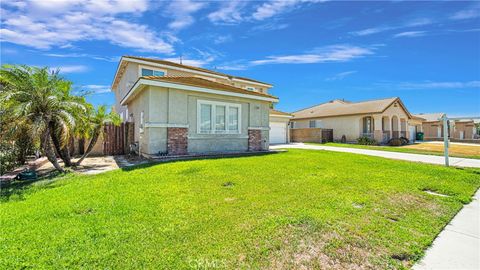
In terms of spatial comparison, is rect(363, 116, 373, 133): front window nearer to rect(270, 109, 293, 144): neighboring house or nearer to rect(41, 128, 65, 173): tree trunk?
rect(270, 109, 293, 144): neighboring house

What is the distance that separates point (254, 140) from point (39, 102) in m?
10.5

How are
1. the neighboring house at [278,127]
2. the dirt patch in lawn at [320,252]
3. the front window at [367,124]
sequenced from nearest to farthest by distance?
1. the dirt patch in lawn at [320,252]
2. the neighboring house at [278,127]
3. the front window at [367,124]

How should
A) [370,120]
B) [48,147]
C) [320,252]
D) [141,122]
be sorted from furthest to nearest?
[370,120] → [141,122] → [48,147] → [320,252]

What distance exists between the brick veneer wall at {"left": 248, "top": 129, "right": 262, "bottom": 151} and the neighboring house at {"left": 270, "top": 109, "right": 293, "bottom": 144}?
38.2 ft

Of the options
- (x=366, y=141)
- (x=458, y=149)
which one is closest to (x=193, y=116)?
(x=366, y=141)

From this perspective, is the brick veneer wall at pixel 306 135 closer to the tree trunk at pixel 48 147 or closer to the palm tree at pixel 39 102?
the palm tree at pixel 39 102

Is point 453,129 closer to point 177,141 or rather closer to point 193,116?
point 193,116

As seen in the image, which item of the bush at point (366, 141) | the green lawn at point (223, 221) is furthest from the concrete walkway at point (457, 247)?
the bush at point (366, 141)

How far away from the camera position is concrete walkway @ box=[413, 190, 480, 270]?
3.27 m

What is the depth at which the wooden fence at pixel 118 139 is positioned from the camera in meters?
14.8

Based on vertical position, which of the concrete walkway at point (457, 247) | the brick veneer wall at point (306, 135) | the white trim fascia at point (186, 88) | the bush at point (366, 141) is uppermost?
the white trim fascia at point (186, 88)

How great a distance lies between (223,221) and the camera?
4254 millimetres

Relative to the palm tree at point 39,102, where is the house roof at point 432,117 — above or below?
above

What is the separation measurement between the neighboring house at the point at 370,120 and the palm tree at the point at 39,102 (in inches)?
1100
